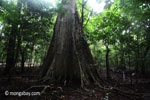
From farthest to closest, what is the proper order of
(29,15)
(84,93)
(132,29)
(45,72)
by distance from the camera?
1. (132,29)
2. (45,72)
3. (29,15)
4. (84,93)

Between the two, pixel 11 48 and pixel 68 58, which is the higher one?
pixel 11 48

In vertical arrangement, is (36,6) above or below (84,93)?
above

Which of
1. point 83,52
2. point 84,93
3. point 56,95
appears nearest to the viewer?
point 56,95

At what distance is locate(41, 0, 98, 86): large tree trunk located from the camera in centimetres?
419

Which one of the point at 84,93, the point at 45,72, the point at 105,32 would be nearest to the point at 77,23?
the point at 105,32

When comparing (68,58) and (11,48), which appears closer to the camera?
(68,58)

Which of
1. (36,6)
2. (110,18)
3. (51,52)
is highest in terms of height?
(110,18)

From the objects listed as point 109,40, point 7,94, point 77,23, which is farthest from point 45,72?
point 109,40

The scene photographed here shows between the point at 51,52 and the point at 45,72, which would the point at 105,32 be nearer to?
the point at 51,52

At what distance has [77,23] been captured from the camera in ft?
19.0

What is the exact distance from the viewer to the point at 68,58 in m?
4.61

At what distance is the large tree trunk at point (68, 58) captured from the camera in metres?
4.19

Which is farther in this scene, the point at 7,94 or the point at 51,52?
the point at 51,52

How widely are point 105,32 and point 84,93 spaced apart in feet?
13.7
